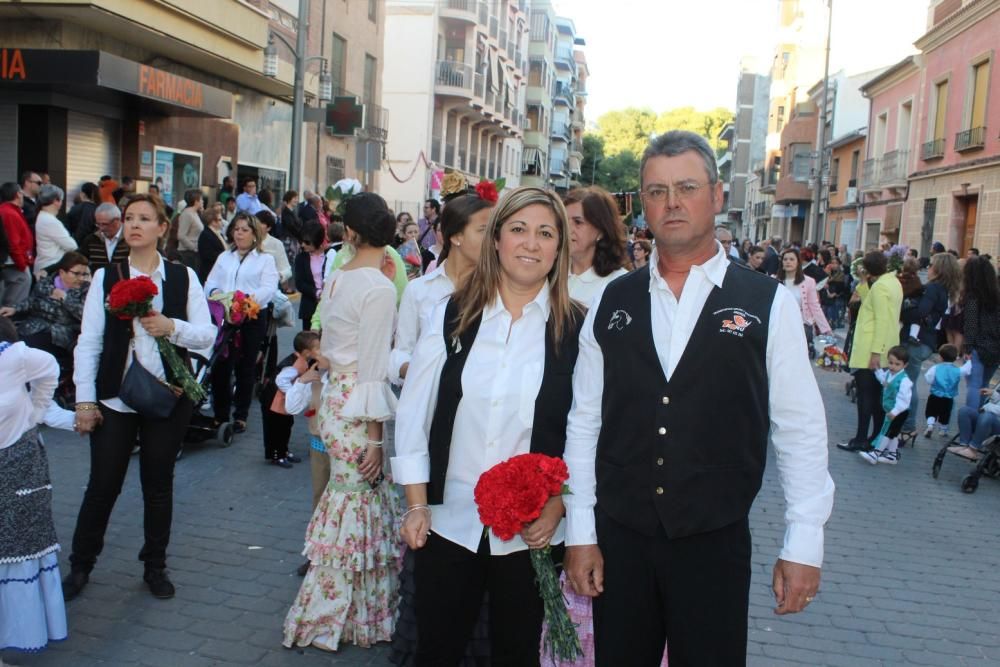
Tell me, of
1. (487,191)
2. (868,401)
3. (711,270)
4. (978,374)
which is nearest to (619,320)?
(711,270)

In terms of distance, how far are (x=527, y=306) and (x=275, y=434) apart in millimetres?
4668

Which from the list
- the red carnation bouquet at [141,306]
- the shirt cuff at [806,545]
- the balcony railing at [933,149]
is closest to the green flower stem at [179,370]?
the red carnation bouquet at [141,306]

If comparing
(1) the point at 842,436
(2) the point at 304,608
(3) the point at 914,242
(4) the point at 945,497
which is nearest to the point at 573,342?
(2) the point at 304,608

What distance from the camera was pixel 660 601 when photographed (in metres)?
2.83

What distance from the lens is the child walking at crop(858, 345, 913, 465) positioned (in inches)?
357

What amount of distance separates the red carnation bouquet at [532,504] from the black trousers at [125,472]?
7.86ft

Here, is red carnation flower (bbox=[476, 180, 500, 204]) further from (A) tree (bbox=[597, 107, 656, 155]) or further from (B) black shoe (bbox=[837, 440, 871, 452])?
(A) tree (bbox=[597, 107, 656, 155])

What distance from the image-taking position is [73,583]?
473 cm

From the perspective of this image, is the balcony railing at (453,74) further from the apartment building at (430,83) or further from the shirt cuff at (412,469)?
the shirt cuff at (412,469)

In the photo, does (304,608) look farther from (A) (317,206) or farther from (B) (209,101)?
(B) (209,101)

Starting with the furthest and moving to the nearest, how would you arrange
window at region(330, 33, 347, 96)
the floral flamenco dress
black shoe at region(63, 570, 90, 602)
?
window at region(330, 33, 347, 96) → black shoe at region(63, 570, 90, 602) → the floral flamenco dress

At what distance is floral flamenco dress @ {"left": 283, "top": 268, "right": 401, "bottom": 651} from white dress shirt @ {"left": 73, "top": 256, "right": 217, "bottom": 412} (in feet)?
2.55

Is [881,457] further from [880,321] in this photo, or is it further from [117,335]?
[117,335]

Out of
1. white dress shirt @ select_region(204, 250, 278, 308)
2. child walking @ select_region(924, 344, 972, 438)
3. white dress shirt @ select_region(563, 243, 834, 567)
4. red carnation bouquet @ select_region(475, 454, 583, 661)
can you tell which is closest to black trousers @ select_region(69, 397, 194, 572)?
red carnation bouquet @ select_region(475, 454, 583, 661)
